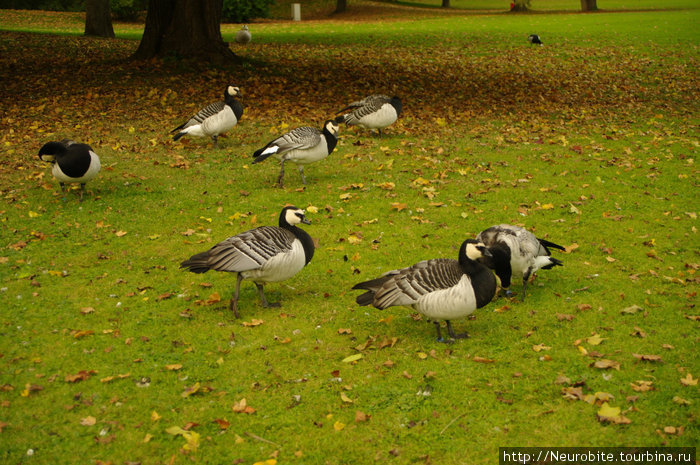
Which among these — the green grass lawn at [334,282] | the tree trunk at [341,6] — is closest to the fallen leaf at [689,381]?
the green grass lawn at [334,282]

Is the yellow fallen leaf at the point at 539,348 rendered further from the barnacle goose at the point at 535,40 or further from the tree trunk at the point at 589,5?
the tree trunk at the point at 589,5

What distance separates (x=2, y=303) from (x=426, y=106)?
14164mm

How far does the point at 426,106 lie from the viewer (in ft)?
62.5

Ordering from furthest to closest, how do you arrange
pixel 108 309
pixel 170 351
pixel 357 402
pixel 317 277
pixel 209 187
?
pixel 209 187, pixel 317 277, pixel 108 309, pixel 170 351, pixel 357 402

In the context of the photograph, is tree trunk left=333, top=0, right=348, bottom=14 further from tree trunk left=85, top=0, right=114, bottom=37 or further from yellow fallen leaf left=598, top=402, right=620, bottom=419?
yellow fallen leaf left=598, top=402, right=620, bottom=419

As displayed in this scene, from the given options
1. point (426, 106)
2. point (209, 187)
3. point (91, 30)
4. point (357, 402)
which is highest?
point (91, 30)

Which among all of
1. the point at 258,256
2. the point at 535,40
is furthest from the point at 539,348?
the point at 535,40

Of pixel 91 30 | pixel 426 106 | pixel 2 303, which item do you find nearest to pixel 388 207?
pixel 2 303

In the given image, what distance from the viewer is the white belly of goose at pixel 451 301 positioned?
6.51 m

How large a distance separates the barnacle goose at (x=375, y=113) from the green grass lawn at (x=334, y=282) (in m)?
0.63

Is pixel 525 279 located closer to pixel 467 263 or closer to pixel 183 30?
pixel 467 263

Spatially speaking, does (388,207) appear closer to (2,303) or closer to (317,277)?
(317,277)

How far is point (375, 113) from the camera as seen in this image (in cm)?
1489

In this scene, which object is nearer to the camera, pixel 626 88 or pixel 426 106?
pixel 426 106
